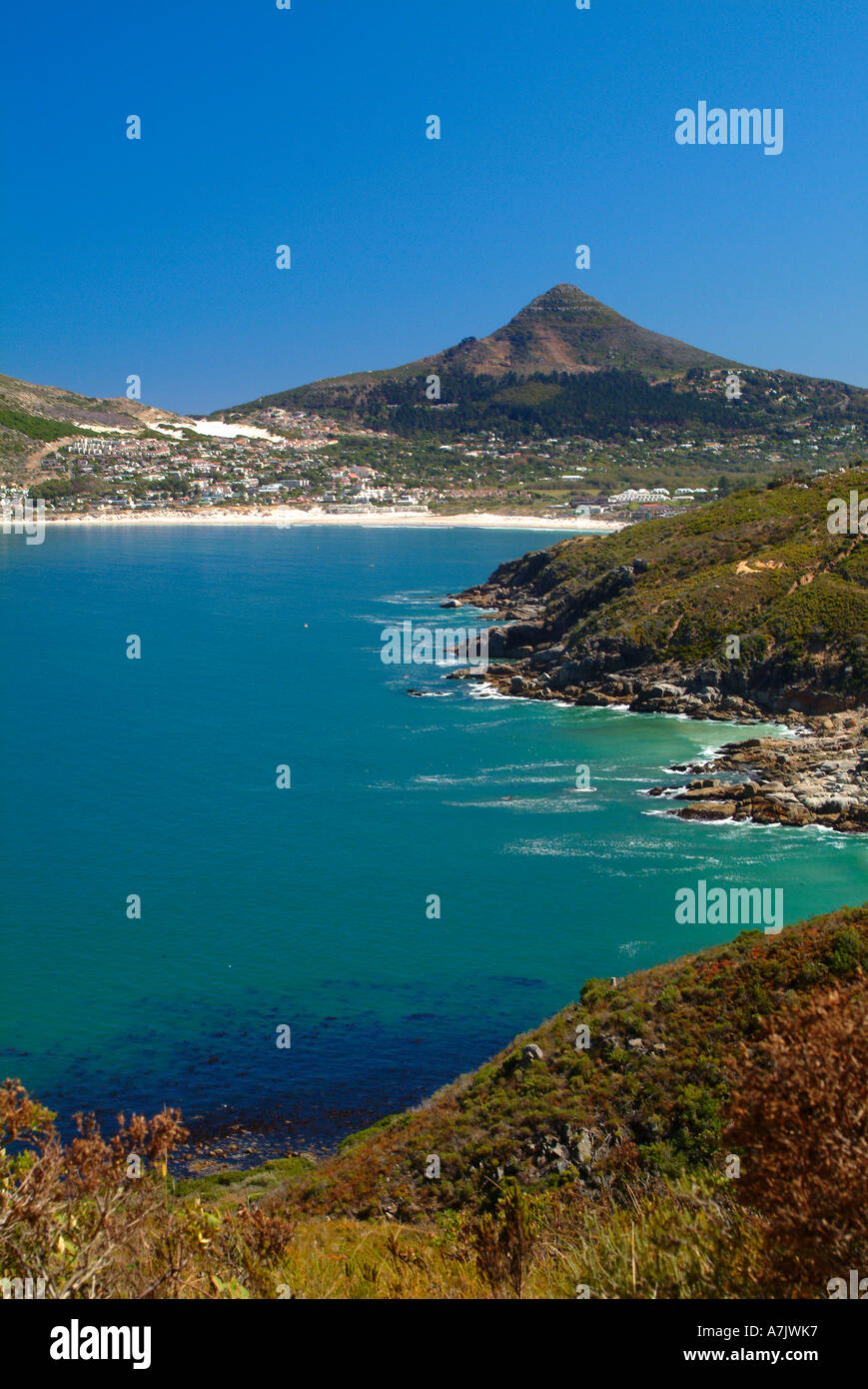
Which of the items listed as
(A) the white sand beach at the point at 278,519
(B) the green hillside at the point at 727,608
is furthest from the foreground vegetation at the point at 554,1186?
(A) the white sand beach at the point at 278,519

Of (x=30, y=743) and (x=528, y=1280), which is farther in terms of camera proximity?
(x=30, y=743)

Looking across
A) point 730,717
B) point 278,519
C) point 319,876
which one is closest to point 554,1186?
point 319,876

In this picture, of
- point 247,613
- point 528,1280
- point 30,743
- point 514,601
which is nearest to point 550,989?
point 528,1280

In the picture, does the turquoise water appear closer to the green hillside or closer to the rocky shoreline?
the rocky shoreline

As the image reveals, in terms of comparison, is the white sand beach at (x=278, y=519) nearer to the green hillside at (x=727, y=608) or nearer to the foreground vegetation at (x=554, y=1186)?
the green hillside at (x=727, y=608)
